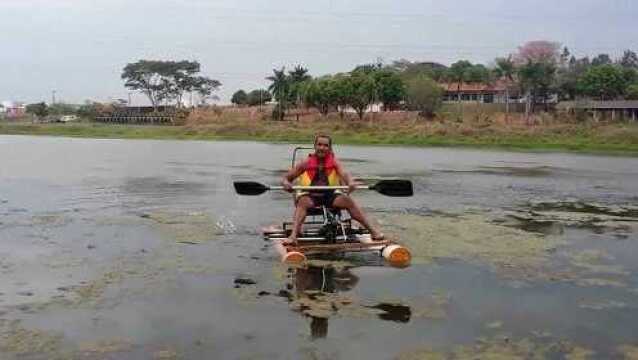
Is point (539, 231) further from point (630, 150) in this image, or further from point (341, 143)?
point (341, 143)

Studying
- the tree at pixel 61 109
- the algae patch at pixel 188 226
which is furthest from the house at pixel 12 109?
the algae patch at pixel 188 226

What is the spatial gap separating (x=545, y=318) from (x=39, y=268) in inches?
244

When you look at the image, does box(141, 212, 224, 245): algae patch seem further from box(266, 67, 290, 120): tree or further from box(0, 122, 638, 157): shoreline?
box(266, 67, 290, 120): tree

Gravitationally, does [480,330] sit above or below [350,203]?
below

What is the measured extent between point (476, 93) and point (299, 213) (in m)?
101

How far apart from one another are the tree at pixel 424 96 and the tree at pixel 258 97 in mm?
33677

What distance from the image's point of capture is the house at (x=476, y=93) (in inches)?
4033

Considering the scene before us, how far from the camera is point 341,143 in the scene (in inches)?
2291

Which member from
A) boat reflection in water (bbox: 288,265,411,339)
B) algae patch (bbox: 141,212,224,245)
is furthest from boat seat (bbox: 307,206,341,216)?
algae patch (bbox: 141,212,224,245)

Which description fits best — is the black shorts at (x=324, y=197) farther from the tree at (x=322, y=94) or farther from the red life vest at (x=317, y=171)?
the tree at (x=322, y=94)

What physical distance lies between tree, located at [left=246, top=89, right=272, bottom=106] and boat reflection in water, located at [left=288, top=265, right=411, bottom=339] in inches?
4134

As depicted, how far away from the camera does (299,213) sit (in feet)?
34.7

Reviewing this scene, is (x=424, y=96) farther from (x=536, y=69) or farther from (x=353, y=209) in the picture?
(x=353, y=209)

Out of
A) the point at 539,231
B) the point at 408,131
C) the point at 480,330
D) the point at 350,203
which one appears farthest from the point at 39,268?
the point at 408,131
